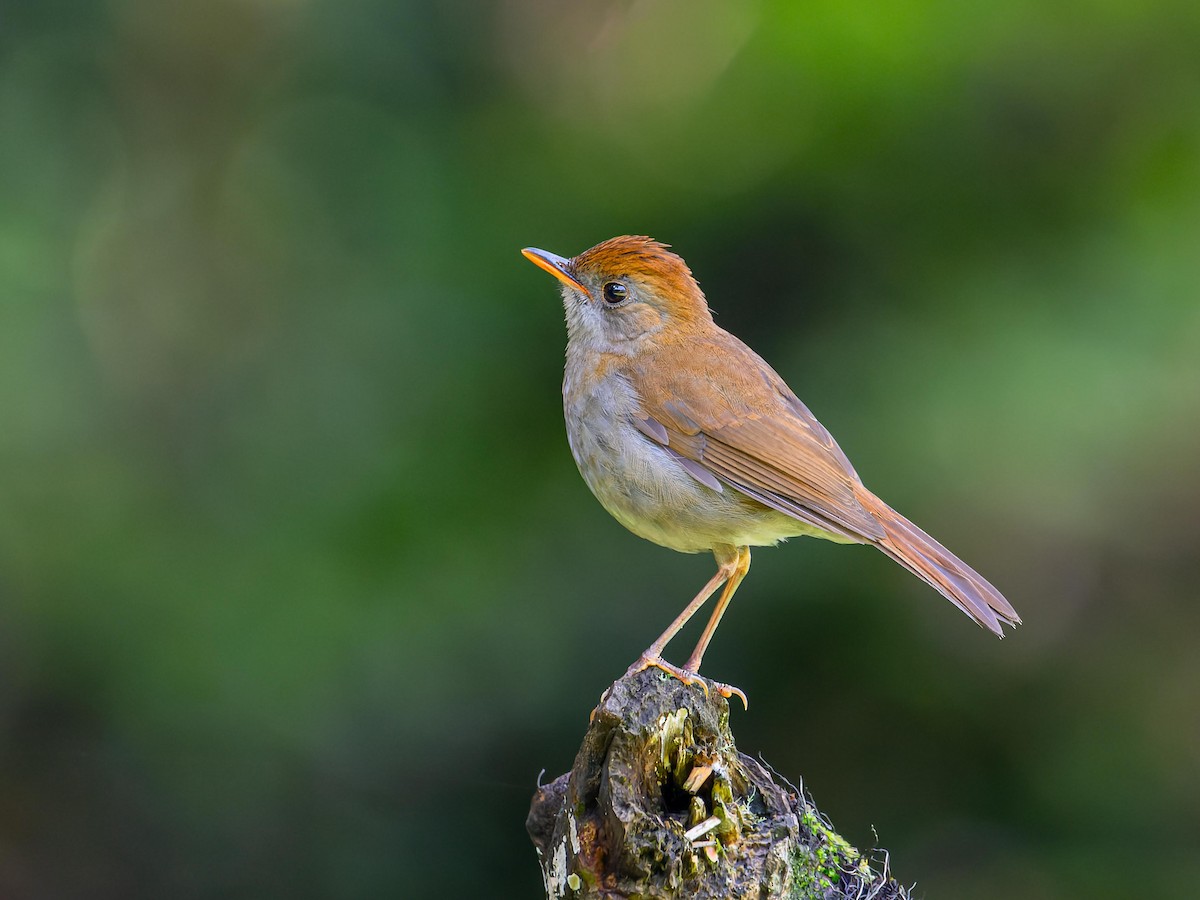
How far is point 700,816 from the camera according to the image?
328cm

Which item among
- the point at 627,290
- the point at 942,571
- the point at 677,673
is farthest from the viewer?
the point at 627,290

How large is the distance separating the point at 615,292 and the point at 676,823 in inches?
95.4

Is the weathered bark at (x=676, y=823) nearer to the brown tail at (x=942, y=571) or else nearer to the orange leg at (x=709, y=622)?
the orange leg at (x=709, y=622)

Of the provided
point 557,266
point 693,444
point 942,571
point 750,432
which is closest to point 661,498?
point 693,444

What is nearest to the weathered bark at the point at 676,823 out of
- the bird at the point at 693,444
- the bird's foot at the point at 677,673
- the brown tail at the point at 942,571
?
the bird's foot at the point at 677,673

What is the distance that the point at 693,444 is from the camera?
4625mm

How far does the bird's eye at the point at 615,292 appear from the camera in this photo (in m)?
5.12

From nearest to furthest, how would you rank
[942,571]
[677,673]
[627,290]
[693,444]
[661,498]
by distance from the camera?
[677,673] → [942,571] → [661,498] → [693,444] → [627,290]

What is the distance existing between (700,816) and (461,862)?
302 cm

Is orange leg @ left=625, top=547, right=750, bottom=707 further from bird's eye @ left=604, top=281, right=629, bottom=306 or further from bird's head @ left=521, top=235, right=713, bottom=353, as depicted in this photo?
bird's eye @ left=604, top=281, right=629, bottom=306

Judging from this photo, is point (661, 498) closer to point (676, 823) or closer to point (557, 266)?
point (557, 266)

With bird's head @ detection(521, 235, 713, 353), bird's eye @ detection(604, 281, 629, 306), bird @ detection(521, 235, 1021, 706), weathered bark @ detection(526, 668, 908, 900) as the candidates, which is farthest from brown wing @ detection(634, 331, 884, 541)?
weathered bark @ detection(526, 668, 908, 900)

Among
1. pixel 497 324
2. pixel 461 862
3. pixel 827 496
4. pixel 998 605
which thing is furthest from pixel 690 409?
pixel 461 862

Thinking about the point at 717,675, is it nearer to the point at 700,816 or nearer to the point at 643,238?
the point at 643,238
